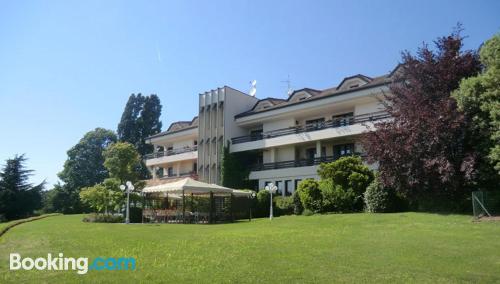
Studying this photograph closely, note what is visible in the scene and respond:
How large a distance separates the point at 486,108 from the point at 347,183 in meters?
9.55

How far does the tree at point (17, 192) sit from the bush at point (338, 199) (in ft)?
128

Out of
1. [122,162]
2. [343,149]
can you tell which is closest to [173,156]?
[122,162]

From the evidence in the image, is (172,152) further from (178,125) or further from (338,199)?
(338,199)

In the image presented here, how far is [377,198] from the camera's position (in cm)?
2411

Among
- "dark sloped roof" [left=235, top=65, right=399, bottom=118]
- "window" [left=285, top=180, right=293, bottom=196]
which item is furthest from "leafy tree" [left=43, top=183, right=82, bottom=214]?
"window" [left=285, top=180, right=293, bottom=196]

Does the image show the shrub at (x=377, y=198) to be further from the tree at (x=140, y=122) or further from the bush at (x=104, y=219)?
the tree at (x=140, y=122)

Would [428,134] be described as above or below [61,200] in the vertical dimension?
above

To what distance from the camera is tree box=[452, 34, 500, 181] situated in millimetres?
18859

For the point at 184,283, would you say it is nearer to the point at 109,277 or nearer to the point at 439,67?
the point at 109,277

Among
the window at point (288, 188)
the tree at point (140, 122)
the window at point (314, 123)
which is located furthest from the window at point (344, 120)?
the tree at point (140, 122)

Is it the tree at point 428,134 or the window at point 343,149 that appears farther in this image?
the window at point 343,149

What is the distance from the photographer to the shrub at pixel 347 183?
25984 mm

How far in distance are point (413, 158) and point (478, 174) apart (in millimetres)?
2950

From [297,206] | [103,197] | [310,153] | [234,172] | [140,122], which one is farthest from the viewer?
[140,122]
